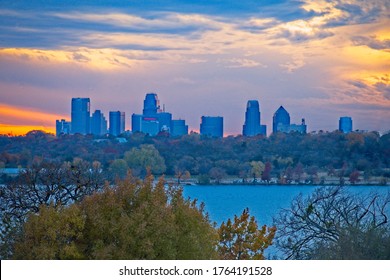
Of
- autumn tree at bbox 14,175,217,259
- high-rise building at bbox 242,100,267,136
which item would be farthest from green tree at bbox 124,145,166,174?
autumn tree at bbox 14,175,217,259

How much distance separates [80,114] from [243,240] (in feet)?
27.8

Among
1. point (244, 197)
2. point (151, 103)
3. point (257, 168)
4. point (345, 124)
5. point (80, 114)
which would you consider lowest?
point (244, 197)

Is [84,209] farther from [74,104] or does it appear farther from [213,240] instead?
[74,104]

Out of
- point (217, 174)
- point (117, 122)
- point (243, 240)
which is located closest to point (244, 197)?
point (217, 174)

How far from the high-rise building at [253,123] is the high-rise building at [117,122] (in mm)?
3755

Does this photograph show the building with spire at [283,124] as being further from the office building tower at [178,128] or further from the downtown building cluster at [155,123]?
the office building tower at [178,128]

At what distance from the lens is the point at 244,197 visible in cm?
3266

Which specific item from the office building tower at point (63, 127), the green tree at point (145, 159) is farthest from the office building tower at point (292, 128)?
the office building tower at point (63, 127)

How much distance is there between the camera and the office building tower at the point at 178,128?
22.3 metres

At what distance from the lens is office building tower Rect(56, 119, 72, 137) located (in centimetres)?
1948

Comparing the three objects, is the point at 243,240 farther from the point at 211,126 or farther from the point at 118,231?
the point at 211,126

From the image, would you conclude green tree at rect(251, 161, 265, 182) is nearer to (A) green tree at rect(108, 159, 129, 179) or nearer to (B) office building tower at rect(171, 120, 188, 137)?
(B) office building tower at rect(171, 120, 188, 137)

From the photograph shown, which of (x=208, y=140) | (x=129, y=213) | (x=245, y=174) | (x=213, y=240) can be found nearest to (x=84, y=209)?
(x=129, y=213)
